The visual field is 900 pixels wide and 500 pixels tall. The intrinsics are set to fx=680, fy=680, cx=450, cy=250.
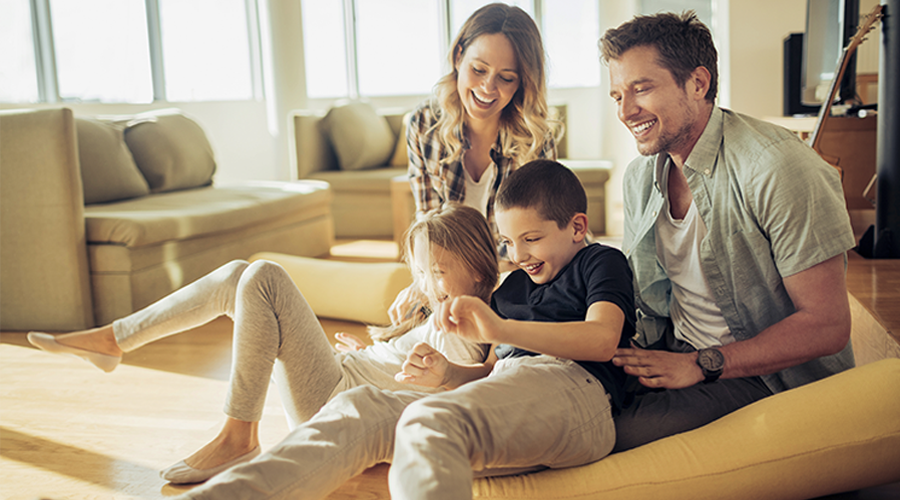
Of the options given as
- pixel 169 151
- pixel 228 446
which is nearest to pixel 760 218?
pixel 228 446

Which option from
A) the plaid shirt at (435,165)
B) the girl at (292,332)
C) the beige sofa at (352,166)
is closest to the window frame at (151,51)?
the beige sofa at (352,166)

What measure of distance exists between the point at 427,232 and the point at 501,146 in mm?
729

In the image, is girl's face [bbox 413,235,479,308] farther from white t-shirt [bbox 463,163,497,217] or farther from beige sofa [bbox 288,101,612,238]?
beige sofa [bbox 288,101,612,238]

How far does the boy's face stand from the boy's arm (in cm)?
16

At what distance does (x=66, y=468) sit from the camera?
1604mm

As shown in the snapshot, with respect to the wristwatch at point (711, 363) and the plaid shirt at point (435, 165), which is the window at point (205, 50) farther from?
the wristwatch at point (711, 363)

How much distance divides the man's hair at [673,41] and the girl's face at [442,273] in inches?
21.2

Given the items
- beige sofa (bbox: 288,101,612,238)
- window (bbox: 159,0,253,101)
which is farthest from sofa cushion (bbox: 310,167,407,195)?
window (bbox: 159,0,253,101)

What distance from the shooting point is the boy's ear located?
1.29 metres

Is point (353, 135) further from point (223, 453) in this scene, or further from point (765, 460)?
point (765, 460)

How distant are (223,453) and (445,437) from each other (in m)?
0.72

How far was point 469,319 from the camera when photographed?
3.39ft

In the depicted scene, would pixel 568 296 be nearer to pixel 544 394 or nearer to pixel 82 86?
pixel 544 394

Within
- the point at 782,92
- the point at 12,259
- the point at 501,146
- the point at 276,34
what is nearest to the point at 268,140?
the point at 276,34
